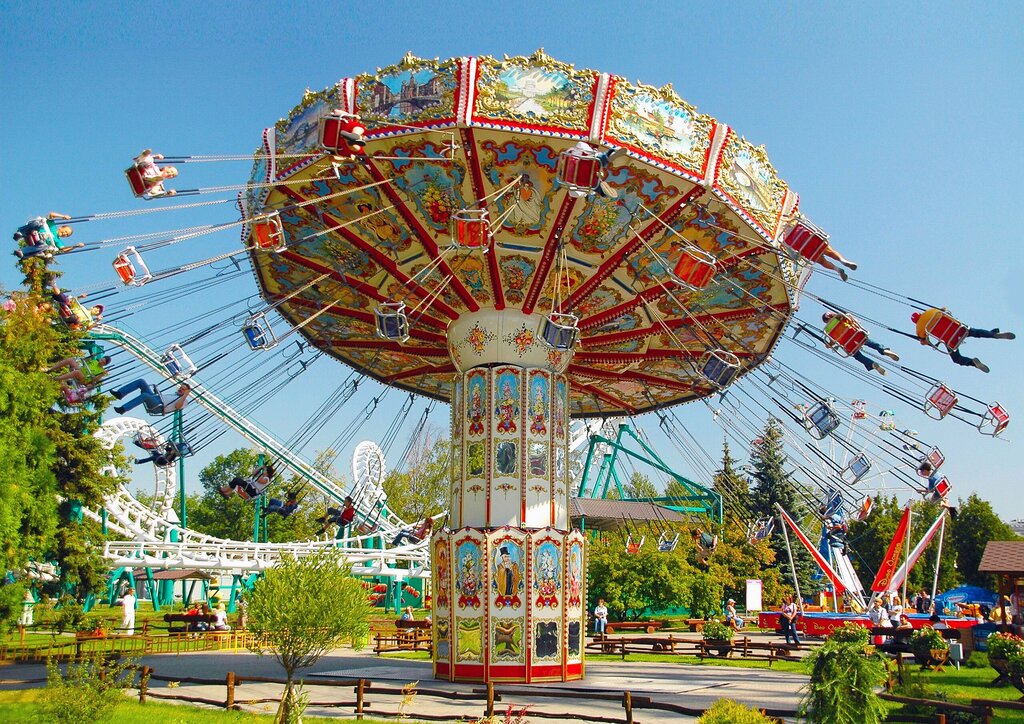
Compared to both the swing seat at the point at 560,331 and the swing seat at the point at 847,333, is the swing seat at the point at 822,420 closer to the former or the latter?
the swing seat at the point at 847,333

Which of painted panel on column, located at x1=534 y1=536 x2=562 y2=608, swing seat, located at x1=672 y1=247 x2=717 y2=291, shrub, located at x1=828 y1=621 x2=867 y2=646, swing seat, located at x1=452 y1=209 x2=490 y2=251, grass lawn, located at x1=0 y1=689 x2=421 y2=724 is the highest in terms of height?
swing seat, located at x1=452 y1=209 x2=490 y2=251

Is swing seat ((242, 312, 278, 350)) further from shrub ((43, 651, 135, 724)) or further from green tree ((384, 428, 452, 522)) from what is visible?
green tree ((384, 428, 452, 522))

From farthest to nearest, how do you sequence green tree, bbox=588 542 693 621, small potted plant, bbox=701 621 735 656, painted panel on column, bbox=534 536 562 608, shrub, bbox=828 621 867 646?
green tree, bbox=588 542 693 621 < small potted plant, bbox=701 621 735 656 < painted panel on column, bbox=534 536 562 608 < shrub, bbox=828 621 867 646

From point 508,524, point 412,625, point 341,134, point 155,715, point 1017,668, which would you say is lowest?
point 412,625

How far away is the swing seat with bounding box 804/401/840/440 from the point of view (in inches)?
711

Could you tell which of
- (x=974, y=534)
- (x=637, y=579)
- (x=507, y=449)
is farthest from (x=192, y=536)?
(x=974, y=534)

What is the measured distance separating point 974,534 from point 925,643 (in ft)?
150

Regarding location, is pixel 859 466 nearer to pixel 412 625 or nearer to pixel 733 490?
pixel 412 625

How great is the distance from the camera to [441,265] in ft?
54.4

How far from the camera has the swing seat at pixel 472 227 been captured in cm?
1411

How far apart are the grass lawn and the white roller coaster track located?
1518 cm

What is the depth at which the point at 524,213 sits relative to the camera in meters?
15.3

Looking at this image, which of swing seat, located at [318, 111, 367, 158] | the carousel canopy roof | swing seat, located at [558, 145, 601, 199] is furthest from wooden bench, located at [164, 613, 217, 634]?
swing seat, located at [558, 145, 601, 199]

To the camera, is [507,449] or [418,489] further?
[418,489]
